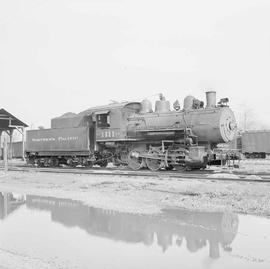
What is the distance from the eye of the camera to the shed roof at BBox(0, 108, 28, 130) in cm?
3462

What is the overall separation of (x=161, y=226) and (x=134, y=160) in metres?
12.7

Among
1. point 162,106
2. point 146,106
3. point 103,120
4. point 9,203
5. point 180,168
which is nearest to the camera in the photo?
point 9,203

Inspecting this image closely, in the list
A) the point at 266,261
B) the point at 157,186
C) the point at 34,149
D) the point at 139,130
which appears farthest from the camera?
the point at 34,149

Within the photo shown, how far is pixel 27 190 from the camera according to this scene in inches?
503

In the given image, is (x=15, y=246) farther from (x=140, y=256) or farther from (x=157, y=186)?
(x=157, y=186)

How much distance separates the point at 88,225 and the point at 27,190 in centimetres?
622

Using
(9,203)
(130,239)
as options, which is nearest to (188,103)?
(9,203)

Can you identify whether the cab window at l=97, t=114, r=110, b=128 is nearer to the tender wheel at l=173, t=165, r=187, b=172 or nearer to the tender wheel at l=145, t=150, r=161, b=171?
the tender wheel at l=145, t=150, r=161, b=171

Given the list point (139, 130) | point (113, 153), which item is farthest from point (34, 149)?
point (139, 130)

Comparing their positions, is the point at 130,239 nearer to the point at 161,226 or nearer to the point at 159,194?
the point at 161,226

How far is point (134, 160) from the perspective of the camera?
1958 centimetres

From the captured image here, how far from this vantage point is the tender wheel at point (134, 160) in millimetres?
19297

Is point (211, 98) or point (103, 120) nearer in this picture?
point (211, 98)

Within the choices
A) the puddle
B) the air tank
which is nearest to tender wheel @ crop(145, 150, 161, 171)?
the air tank
